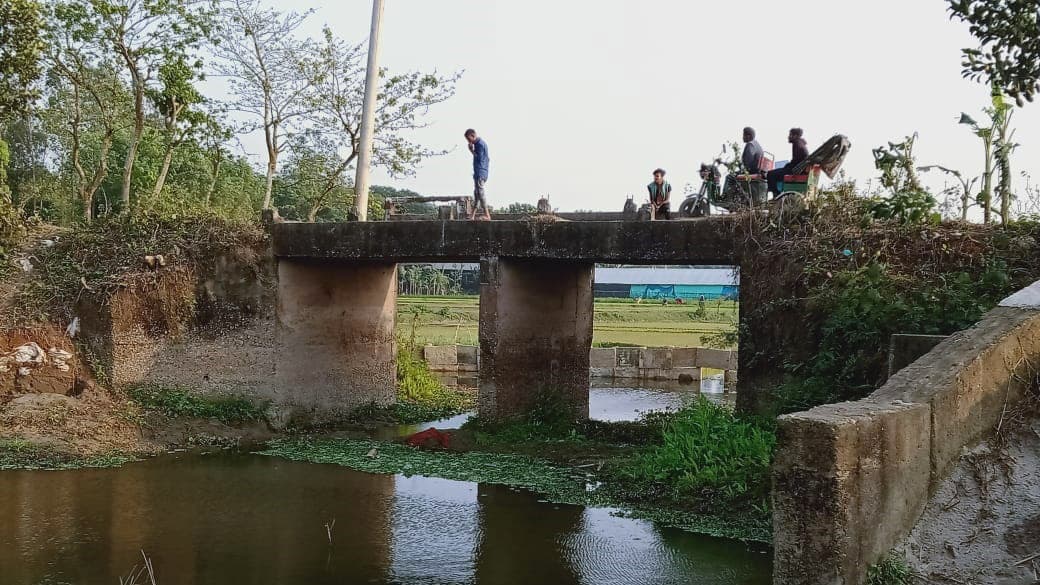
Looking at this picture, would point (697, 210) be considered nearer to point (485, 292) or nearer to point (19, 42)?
point (485, 292)

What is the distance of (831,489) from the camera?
4.57m

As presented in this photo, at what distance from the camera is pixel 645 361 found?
23062 mm

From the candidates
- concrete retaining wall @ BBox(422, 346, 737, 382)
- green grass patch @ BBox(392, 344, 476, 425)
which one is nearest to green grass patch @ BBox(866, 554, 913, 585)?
green grass patch @ BBox(392, 344, 476, 425)

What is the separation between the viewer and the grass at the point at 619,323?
27797 mm

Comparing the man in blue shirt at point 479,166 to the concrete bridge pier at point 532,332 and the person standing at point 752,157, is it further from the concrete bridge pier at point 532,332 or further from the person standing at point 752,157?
the person standing at point 752,157

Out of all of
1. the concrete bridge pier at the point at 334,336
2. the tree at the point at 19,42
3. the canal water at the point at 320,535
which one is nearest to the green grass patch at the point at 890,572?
the canal water at the point at 320,535

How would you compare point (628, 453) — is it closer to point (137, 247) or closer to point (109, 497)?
point (109, 497)

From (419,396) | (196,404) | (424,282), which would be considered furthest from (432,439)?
(424,282)

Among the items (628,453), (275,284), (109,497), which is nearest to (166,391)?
(275,284)

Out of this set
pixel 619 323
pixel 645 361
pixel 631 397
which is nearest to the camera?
pixel 631 397

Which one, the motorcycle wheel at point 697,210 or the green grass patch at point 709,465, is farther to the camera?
the motorcycle wheel at point 697,210

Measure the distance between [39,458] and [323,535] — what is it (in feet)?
15.7

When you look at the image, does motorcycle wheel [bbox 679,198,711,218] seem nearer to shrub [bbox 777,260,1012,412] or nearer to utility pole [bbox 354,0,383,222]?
shrub [bbox 777,260,1012,412]

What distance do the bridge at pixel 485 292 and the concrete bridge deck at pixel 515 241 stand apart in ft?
0.05
